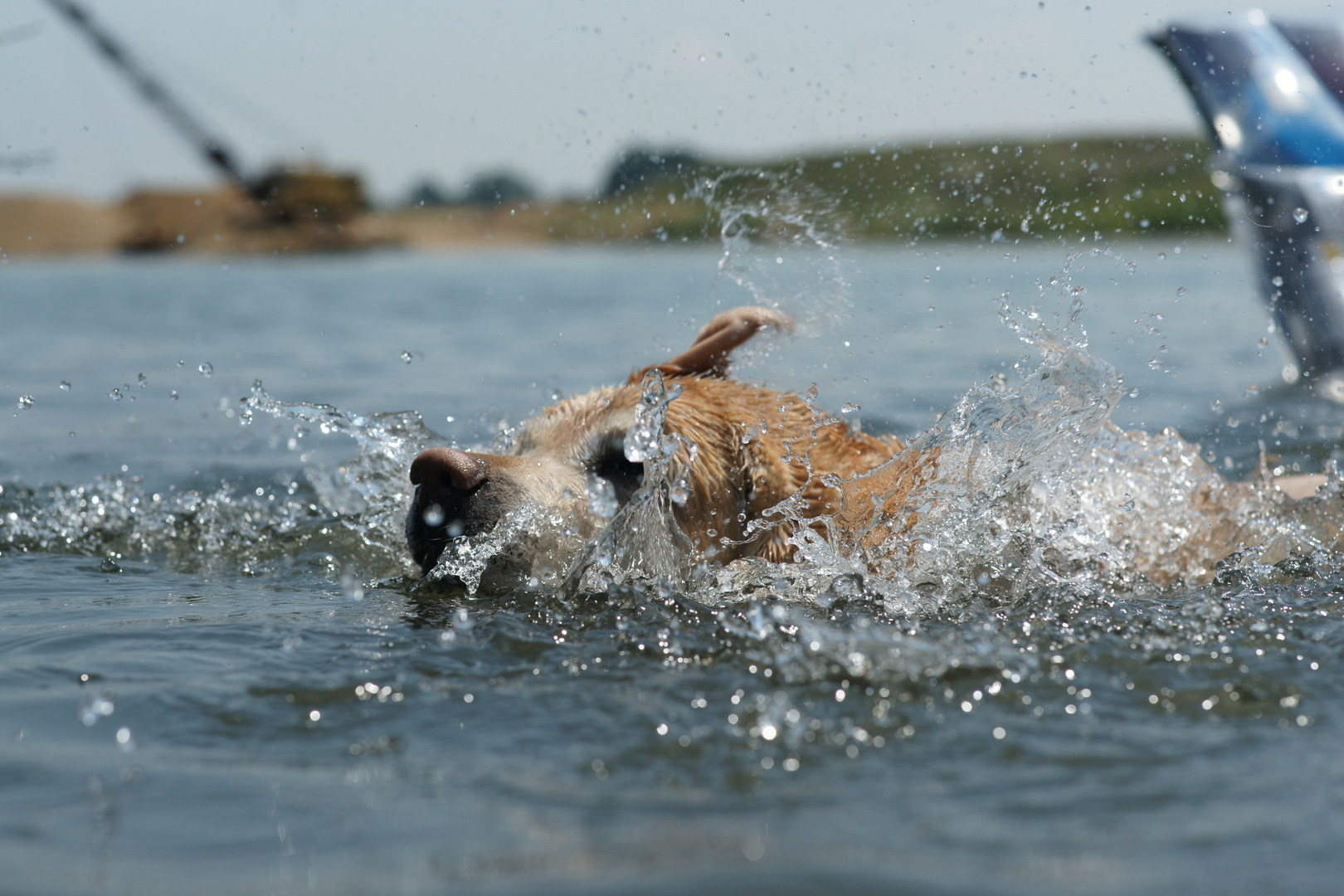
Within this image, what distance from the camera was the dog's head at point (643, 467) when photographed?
381cm

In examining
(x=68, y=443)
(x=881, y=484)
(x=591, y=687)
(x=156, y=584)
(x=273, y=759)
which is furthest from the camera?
(x=68, y=443)

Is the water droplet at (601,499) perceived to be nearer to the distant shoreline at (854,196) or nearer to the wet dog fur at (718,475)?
the wet dog fur at (718,475)

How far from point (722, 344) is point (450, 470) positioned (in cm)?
143

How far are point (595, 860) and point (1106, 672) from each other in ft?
5.46

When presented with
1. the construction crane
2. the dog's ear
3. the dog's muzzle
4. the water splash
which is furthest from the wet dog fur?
the construction crane

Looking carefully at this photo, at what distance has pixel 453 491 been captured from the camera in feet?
12.4

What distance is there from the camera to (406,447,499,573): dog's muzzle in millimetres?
3738

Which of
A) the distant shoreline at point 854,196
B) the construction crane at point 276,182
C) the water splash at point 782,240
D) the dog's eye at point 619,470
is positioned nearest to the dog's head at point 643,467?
the dog's eye at point 619,470

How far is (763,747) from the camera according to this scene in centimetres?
270

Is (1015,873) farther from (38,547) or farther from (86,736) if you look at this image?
(38,547)

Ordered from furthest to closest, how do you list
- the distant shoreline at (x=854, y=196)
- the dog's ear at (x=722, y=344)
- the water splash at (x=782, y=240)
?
the water splash at (x=782, y=240), the distant shoreline at (x=854, y=196), the dog's ear at (x=722, y=344)

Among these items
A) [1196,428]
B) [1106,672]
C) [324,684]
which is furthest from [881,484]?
[1196,428]

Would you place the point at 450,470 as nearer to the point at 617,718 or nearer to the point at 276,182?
the point at 617,718

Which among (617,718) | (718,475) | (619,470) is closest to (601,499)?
(619,470)
